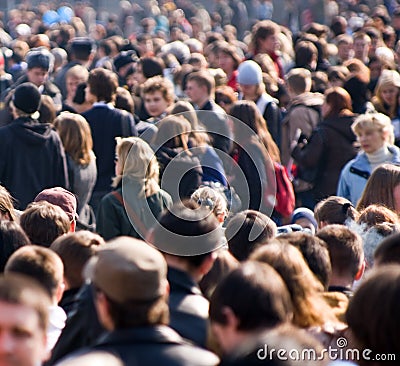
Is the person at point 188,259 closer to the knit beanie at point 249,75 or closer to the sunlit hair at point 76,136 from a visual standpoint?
the sunlit hair at point 76,136

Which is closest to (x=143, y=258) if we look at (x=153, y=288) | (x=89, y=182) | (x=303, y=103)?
(x=153, y=288)

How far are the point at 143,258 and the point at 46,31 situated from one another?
16.7m

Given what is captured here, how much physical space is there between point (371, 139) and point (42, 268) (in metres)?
4.54

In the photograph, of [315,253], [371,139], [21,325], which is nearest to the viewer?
[21,325]

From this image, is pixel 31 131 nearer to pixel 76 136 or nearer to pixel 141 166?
pixel 76 136

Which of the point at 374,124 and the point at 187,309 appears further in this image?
the point at 374,124

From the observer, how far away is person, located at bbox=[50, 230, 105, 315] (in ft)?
15.8

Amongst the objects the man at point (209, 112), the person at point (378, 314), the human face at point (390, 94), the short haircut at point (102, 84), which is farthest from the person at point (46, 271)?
the human face at point (390, 94)

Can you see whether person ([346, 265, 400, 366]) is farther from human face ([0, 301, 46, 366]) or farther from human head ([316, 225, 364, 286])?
human head ([316, 225, 364, 286])

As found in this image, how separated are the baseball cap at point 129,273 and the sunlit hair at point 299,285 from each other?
0.68 metres

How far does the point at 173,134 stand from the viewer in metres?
8.18

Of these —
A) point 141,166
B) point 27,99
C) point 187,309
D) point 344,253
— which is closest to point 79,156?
point 27,99

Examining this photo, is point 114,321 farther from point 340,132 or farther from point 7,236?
point 340,132

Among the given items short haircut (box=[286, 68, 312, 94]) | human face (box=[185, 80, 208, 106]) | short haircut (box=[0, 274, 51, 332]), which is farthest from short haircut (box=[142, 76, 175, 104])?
short haircut (box=[0, 274, 51, 332])
